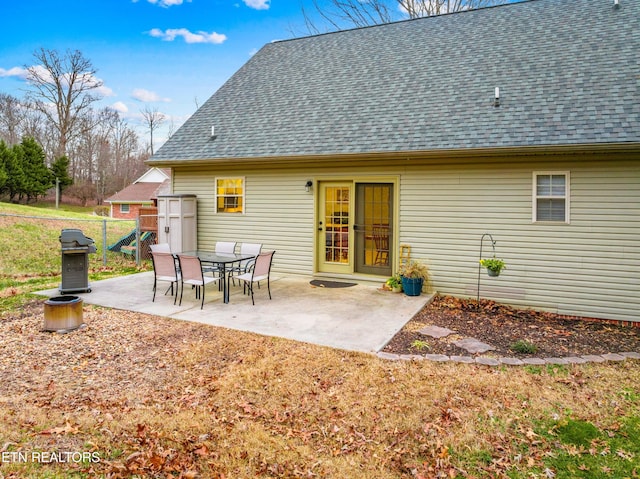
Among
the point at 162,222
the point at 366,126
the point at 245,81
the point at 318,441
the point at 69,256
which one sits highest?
the point at 245,81

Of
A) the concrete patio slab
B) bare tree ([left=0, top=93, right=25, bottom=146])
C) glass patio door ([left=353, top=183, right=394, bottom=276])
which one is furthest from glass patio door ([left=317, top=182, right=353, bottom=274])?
bare tree ([left=0, top=93, right=25, bottom=146])

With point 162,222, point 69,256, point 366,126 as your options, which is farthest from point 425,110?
point 69,256

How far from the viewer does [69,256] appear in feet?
23.2

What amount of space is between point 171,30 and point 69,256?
1750 centimetres

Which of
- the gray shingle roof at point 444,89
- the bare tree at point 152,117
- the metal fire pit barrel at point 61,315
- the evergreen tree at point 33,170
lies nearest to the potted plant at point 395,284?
the gray shingle roof at point 444,89

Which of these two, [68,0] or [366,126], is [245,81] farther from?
[68,0]

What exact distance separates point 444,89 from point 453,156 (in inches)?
78.3

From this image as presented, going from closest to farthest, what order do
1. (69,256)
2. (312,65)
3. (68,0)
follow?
(69,256) < (312,65) < (68,0)

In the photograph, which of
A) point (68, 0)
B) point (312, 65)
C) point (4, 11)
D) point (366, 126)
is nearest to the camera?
point (366, 126)

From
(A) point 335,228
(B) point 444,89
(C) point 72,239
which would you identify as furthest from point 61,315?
(B) point 444,89

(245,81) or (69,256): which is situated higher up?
(245,81)

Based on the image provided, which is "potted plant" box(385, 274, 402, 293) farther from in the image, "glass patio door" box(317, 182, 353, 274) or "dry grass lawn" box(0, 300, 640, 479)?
"dry grass lawn" box(0, 300, 640, 479)

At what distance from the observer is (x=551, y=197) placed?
681cm

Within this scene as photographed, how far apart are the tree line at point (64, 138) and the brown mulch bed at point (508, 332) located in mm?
28541
